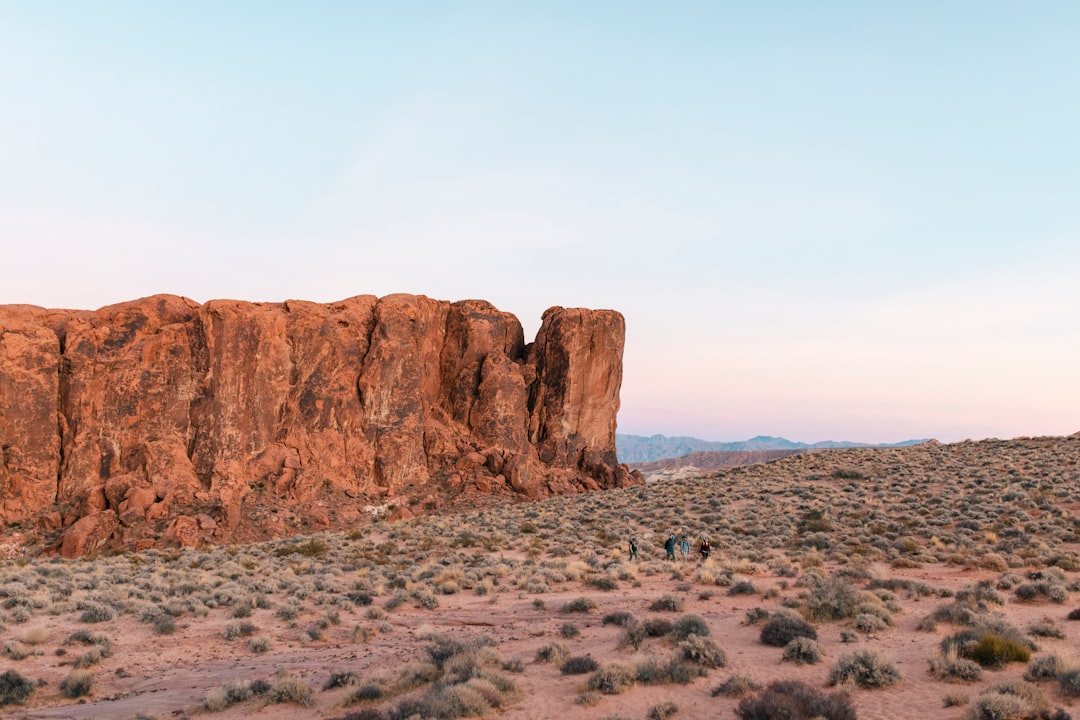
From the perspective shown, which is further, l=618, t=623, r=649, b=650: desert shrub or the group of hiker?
the group of hiker

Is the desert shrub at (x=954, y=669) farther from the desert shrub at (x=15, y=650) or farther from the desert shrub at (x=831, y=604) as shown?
the desert shrub at (x=15, y=650)

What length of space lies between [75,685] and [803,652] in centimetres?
1298

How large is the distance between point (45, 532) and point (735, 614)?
37.8m

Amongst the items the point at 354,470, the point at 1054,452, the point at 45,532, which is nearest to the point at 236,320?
the point at 354,470

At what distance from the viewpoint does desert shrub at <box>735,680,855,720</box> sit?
27.4ft

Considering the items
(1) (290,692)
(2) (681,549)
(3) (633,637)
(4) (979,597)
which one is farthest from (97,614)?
(4) (979,597)

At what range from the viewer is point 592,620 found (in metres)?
15.2

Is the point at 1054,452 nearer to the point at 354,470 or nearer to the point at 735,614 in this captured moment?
the point at 735,614

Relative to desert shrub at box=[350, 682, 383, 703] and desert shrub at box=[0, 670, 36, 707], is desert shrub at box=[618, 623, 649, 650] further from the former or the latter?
desert shrub at box=[0, 670, 36, 707]

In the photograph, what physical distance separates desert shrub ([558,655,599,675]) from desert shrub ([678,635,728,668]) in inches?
58.2

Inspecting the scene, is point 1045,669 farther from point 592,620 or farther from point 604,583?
point 604,583

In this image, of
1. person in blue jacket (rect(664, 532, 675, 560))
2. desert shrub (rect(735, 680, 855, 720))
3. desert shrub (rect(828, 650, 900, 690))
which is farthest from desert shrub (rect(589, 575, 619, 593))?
desert shrub (rect(735, 680, 855, 720))

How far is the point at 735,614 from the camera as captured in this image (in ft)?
48.6

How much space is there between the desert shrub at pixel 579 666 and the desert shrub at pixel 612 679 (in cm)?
65
